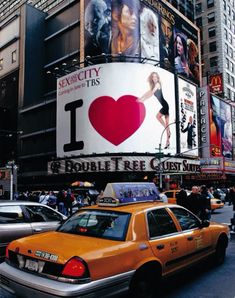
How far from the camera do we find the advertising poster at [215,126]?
55.4 m

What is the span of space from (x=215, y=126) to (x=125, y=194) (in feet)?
175

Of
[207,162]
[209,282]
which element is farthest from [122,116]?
[209,282]

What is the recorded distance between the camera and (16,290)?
460 cm

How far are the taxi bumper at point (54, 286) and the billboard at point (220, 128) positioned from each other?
2008 inches

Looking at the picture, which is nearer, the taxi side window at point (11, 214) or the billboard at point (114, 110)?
the taxi side window at point (11, 214)

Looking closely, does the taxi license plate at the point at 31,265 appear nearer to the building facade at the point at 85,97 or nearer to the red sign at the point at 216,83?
the building facade at the point at 85,97

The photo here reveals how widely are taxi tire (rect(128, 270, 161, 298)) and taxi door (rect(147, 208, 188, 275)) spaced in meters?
0.24

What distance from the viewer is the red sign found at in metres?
65.8

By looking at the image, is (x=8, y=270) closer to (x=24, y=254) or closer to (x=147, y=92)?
(x=24, y=254)

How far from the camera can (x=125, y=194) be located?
6.16 meters

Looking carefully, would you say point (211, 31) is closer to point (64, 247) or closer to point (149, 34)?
point (149, 34)

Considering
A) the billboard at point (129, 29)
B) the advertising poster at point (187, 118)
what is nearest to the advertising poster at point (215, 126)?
the advertising poster at point (187, 118)

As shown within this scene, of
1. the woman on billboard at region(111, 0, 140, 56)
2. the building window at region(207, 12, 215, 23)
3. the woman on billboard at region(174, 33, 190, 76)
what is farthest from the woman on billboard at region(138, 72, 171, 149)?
the building window at region(207, 12, 215, 23)

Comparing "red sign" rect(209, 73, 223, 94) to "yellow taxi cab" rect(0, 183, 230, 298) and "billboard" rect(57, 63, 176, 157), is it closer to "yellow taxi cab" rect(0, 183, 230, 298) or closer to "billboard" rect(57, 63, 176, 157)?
"billboard" rect(57, 63, 176, 157)
